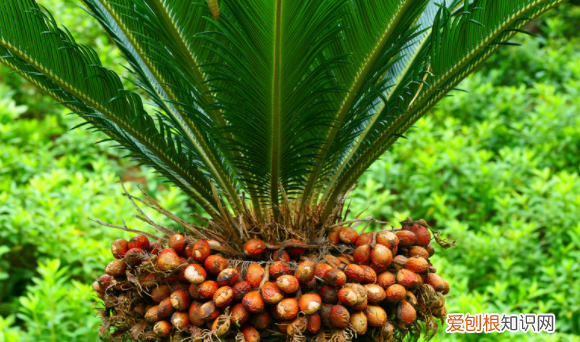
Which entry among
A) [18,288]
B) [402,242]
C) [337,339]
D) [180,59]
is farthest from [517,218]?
[18,288]

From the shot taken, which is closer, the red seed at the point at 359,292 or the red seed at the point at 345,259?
the red seed at the point at 359,292

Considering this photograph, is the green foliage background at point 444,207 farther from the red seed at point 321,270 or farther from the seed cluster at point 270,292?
the red seed at point 321,270

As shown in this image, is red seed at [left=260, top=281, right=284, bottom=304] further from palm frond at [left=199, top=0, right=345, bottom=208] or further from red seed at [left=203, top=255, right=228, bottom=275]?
palm frond at [left=199, top=0, right=345, bottom=208]

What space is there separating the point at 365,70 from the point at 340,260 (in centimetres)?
68

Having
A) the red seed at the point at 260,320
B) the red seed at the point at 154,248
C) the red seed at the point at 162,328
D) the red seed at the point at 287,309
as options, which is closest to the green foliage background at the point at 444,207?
the red seed at the point at 154,248

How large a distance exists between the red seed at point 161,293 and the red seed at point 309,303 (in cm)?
45

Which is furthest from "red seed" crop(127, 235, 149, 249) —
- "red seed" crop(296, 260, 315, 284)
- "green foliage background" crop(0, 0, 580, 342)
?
Result: "green foliage background" crop(0, 0, 580, 342)

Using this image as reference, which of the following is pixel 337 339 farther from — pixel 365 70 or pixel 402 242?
pixel 365 70

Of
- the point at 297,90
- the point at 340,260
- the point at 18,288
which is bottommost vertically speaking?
the point at 18,288

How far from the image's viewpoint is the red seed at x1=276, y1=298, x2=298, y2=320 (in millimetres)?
1388

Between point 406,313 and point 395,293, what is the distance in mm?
88

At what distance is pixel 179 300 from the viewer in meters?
1.47

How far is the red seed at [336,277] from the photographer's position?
4.67 ft

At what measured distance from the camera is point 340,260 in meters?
1.59
